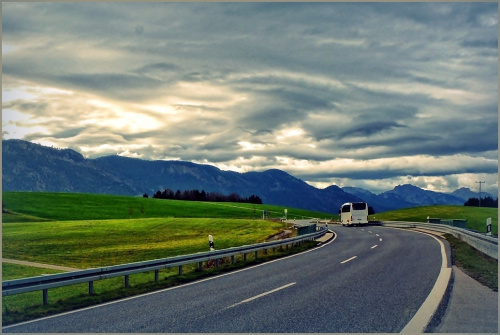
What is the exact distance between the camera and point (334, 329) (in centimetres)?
893

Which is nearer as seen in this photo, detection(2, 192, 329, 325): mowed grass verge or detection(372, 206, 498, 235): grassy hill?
detection(2, 192, 329, 325): mowed grass verge

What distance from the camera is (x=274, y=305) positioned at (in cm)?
1125

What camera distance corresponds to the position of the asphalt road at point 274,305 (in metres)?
9.34

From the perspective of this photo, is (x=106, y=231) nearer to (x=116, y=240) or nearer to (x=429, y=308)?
(x=116, y=240)

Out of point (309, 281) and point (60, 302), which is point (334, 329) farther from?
point (60, 302)

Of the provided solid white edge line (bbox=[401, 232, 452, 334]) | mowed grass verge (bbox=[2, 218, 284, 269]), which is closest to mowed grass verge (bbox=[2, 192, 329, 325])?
mowed grass verge (bbox=[2, 218, 284, 269])

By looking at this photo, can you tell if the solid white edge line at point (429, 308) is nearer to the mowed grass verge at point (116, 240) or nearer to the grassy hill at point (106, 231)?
the mowed grass verge at point (116, 240)

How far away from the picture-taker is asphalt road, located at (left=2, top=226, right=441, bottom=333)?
934cm

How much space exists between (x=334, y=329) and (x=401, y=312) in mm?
2005

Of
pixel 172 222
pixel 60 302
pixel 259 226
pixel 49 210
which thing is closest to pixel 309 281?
pixel 60 302

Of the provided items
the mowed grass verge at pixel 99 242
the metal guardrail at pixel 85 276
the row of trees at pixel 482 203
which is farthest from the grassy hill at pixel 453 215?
the metal guardrail at pixel 85 276

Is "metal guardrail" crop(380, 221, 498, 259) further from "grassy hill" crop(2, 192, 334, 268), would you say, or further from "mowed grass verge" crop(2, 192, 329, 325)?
"grassy hill" crop(2, 192, 334, 268)

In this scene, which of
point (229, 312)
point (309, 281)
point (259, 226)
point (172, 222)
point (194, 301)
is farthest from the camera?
point (172, 222)

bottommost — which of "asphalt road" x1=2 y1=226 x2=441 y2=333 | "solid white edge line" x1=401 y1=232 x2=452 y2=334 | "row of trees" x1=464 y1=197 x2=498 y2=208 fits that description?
"asphalt road" x1=2 y1=226 x2=441 y2=333
